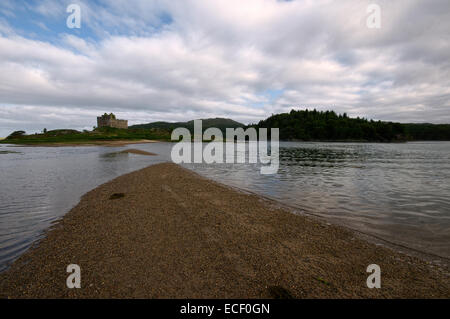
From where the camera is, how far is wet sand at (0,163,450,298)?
4.95 meters

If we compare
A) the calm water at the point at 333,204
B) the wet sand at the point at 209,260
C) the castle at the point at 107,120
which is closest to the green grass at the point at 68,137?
the castle at the point at 107,120

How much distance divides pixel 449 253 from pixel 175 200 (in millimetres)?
12745

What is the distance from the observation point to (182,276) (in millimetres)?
5414

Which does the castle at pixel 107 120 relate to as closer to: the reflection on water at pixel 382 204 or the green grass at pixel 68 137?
the green grass at pixel 68 137

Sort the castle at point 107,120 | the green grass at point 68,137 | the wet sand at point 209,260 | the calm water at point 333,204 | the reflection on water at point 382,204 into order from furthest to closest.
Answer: the castle at point 107,120 < the green grass at point 68,137 < the reflection on water at point 382,204 < the calm water at point 333,204 < the wet sand at point 209,260

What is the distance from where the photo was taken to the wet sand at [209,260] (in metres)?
4.95

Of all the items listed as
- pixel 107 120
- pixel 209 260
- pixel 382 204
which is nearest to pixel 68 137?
pixel 107 120

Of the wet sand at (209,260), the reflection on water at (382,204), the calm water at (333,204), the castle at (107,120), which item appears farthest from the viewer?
the castle at (107,120)

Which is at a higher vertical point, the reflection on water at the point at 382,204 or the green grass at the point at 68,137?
the green grass at the point at 68,137

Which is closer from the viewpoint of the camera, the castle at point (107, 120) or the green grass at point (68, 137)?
the green grass at point (68, 137)

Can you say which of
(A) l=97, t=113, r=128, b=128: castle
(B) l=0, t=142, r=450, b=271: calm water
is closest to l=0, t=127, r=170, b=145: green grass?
(A) l=97, t=113, r=128, b=128: castle

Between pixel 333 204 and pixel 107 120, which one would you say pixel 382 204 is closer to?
pixel 333 204
